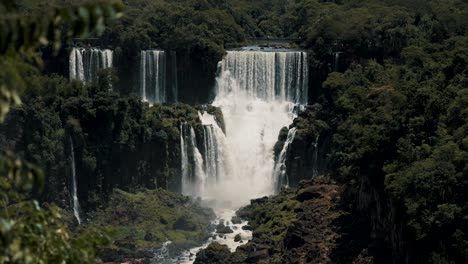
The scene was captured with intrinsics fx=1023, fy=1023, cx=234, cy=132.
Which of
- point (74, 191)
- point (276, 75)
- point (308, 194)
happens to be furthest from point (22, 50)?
point (276, 75)

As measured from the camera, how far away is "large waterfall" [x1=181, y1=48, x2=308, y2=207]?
6297 centimetres

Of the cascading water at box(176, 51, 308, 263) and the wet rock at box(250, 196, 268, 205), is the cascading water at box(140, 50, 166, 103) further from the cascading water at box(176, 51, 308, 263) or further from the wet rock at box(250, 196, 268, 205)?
the wet rock at box(250, 196, 268, 205)

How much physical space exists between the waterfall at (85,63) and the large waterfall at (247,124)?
24.6 feet

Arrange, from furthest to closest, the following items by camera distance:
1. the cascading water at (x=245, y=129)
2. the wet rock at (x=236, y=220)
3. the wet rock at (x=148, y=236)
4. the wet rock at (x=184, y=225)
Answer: the cascading water at (x=245, y=129), the wet rock at (x=236, y=220), the wet rock at (x=184, y=225), the wet rock at (x=148, y=236)

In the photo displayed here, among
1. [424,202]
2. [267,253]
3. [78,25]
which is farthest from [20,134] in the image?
[78,25]

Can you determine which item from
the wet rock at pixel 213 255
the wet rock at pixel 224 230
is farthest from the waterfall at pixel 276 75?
the wet rock at pixel 213 255

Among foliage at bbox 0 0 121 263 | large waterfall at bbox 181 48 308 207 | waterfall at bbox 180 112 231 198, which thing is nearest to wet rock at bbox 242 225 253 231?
large waterfall at bbox 181 48 308 207

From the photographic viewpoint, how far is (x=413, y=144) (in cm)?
4453

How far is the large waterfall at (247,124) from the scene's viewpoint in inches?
2479

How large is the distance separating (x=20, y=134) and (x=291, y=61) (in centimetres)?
2080

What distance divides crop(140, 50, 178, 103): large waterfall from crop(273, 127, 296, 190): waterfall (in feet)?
28.2

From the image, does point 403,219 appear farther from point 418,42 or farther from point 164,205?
point 418,42

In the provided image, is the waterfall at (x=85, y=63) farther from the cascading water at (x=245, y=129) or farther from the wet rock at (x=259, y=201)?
the wet rock at (x=259, y=201)

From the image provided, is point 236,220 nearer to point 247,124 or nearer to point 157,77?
point 247,124
